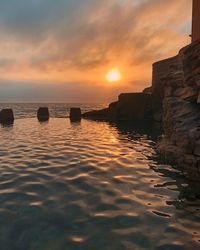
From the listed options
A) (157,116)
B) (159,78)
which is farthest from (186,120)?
(159,78)

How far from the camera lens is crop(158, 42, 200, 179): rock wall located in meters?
10.1

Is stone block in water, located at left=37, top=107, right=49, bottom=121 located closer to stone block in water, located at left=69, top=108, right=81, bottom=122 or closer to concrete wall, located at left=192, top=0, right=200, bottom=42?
stone block in water, located at left=69, top=108, right=81, bottom=122

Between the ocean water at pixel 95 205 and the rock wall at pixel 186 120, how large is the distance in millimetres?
709

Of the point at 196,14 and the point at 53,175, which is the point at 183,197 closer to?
the point at 53,175

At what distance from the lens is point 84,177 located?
9.05 m

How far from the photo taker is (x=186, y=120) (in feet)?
39.5

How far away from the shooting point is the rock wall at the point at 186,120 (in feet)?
33.2

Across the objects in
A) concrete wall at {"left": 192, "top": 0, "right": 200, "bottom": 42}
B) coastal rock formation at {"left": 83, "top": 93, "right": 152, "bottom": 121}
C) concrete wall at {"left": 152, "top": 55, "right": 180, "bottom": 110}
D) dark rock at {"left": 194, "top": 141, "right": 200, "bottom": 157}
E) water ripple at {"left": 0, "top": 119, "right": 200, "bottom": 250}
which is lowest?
water ripple at {"left": 0, "top": 119, "right": 200, "bottom": 250}

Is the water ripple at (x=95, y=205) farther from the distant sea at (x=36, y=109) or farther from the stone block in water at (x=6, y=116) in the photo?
the distant sea at (x=36, y=109)

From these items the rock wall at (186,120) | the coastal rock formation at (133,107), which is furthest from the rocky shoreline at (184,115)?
the coastal rock formation at (133,107)

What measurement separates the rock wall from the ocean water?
71cm

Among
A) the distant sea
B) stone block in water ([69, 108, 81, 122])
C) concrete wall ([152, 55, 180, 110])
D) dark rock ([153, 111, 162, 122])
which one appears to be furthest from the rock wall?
the distant sea

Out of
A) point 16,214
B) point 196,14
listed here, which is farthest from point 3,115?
point 16,214

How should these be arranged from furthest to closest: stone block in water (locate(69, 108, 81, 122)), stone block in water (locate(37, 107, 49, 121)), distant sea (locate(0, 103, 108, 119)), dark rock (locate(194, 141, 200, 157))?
1. distant sea (locate(0, 103, 108, 119))
2. stone block in water (locate(69, 108, 81, 122))
3. stone block in water (locate(37, 107, 49, 121))
4. dark rock (locate(194, 141, 200, 157))
